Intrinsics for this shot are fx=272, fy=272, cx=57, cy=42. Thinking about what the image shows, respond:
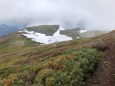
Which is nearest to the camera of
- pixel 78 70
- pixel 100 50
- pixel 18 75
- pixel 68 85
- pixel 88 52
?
pixel 68 85

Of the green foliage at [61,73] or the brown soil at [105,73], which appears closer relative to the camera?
the green foliage at [61,73]

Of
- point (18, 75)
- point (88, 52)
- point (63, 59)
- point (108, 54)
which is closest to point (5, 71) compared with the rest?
point (18, 75)

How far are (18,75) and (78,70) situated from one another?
6.76 m

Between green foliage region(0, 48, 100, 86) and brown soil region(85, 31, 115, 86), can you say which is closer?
green foliage region(0, 48, 100, 86)

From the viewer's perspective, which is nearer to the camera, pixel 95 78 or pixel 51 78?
pixel 51 78

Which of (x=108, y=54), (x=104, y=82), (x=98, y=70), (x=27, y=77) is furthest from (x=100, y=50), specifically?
(x=27, y=77)

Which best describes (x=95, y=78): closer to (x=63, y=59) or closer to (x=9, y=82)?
(x=63, y=59)

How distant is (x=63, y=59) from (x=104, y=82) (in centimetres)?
557

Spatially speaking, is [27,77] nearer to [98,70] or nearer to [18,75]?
[18,75]

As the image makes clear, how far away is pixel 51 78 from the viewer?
87.3ft

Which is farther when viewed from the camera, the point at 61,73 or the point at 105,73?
the point at 105,73

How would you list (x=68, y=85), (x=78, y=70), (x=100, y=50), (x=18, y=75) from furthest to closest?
(x=100, y=50) → (x=18, y=75) → (x=78, y=70) → (x=68, y=85)

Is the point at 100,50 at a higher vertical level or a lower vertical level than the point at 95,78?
higher

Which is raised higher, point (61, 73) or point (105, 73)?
point (61, 73)
